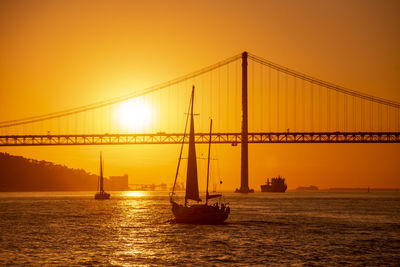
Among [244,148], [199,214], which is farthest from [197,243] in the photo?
[244,148]

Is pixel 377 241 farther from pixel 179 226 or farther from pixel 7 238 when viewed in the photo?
pixel 7 238

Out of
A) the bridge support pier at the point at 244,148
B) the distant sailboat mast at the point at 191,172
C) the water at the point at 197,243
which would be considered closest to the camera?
the water at the point at 197,243

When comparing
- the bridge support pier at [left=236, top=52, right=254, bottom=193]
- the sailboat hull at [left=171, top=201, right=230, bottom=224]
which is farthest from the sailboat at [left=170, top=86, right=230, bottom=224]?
the bridge support pier at [left=236, top=52, right=254, bottom=193]

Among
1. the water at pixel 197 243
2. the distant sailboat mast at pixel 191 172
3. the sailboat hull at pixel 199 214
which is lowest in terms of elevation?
the water at pixel 197 243

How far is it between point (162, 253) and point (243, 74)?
92284 mm

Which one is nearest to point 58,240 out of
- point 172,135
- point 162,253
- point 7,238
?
point 7,238

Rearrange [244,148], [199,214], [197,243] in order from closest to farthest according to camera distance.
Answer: [197,243]
[199,214]
[244,148]

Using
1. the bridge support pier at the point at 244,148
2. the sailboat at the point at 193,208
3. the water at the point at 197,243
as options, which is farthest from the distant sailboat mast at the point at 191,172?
the bridge support pier at the point at 244,148

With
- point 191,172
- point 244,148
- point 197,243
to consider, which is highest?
point 244,148

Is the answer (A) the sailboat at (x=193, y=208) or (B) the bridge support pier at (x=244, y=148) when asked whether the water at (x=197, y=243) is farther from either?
(B) the bridge support pier at (x=244, y=148)

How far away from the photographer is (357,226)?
56562 millimetres

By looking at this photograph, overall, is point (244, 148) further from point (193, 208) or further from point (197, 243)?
point (197, 243)

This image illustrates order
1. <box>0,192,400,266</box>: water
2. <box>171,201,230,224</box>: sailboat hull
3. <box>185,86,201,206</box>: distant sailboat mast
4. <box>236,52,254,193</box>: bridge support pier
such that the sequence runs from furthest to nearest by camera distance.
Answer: <box>236,52,254,193</box>: bridge support pier < <box>171,201,230,224</box>: sailboat hull < <box>185,86,201,206</box>: distant sailboat mast < <box>0,192,400,266</box>: water

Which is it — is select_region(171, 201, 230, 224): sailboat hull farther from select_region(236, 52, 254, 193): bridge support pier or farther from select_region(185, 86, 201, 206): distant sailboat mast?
select_region(236, 52, 254, 193): bridge support pier
